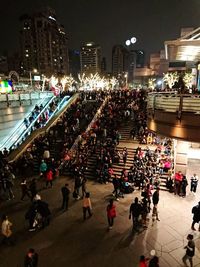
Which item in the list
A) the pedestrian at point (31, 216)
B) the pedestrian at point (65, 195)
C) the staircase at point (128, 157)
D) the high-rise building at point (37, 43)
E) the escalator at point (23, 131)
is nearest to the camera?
the pedestrian at point (31, 216)

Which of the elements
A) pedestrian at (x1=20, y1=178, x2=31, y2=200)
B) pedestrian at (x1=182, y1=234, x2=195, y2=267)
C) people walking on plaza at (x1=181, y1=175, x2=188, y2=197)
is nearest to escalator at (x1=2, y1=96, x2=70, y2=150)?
pedestrian at (x1=20, y1=178, x2=31, y2=200)

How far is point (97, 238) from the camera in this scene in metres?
10.3

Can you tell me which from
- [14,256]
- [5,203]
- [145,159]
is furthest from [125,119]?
[14,256]

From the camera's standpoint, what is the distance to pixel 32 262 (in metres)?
7.47

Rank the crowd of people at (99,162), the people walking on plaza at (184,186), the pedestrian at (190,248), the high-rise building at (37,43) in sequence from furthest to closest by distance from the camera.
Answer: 1. the high-rise building at (37,43)
2. the people walking on plaza at (184,186)
3. the crowd of people at (99,162)
4. the pedestrian at (190,248)

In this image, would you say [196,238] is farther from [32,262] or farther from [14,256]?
[14,256]

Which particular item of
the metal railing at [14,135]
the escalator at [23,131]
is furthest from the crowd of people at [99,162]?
the metal railing at [14,135]

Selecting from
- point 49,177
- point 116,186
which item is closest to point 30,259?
point 116,186

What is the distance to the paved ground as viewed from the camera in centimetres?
898

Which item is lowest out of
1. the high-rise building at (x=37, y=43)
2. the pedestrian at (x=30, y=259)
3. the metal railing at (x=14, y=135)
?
the pedestrian at (x=30, y=259)

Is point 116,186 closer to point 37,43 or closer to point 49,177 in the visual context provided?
point 49,177

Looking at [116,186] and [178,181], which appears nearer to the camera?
[116,186]

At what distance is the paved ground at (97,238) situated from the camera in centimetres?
898

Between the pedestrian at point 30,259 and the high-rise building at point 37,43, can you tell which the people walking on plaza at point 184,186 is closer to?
the pedestrian at point 30,259
